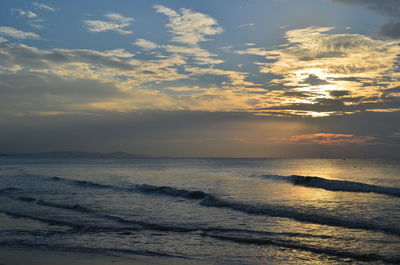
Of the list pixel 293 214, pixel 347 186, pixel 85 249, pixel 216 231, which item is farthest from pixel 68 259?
pixel 347 186

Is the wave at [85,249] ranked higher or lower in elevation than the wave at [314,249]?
lower

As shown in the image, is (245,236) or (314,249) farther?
(245,236)

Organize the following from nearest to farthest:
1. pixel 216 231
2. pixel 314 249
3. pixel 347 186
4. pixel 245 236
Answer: pixel 314 249
pixel 245 236
pixel 216 231
pixel 347 186

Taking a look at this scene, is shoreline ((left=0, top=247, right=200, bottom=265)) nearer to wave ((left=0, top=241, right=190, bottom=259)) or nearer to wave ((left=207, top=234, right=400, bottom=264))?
wave ((left=0, top=241, right=190, bottom=259))

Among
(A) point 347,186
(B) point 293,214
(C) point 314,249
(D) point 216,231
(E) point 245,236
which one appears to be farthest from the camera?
(A) point 347,186

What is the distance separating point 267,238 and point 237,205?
9.67 m

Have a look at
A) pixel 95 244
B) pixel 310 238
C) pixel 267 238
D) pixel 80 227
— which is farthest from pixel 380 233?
pixel 80 227

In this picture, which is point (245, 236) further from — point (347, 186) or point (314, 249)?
point (347, 186)

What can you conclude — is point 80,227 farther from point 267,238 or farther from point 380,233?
point 380,233

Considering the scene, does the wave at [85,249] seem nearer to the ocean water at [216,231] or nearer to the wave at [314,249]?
the ocean water at [216,231]

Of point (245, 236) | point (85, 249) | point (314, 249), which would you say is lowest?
point (85, 249)

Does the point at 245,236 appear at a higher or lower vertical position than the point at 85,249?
higher

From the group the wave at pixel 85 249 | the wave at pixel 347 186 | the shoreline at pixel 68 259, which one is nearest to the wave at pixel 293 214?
the wave at pixel 85 249

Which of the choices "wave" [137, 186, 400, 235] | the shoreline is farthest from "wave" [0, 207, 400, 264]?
"wave" [137, 186, 400, 235]
